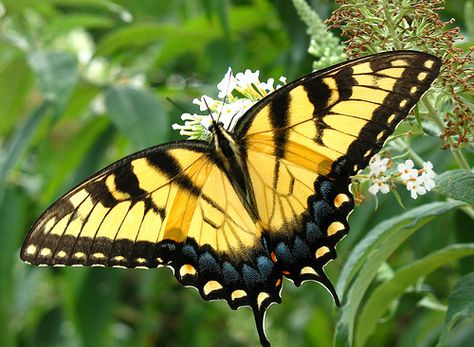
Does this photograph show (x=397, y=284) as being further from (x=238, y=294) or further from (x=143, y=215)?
(x=143, y=215)

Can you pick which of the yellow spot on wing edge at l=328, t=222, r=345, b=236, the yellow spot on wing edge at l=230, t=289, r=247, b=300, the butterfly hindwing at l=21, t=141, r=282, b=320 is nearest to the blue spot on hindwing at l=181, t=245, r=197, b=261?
the butterfly hindwing at l=21, t=141, r=282, b=320

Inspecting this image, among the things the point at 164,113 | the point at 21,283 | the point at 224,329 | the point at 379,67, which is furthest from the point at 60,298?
the point at 379,67

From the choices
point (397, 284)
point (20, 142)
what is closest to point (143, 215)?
point (397, 284)

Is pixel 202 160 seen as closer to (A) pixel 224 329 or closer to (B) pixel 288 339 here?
(B) pixel 288 339

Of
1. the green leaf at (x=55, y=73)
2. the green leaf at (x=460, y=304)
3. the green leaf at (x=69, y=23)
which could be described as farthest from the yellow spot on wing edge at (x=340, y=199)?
the green leaf at (x=69, y=23)

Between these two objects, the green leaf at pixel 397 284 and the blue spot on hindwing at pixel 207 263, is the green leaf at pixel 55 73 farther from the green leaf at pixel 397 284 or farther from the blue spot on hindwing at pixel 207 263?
the green leaf at pixel 397 284

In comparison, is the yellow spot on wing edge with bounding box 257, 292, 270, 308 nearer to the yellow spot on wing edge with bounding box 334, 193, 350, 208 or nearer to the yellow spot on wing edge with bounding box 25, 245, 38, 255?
the yellow spot on wing edge with bounding box 334, 193, 350, 208
